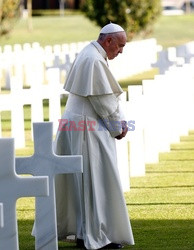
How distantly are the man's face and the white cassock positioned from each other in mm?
86

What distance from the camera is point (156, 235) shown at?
32.7 feet

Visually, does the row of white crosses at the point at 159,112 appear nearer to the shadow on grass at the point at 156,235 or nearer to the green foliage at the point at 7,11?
the shadow on grass at the point at 156,235

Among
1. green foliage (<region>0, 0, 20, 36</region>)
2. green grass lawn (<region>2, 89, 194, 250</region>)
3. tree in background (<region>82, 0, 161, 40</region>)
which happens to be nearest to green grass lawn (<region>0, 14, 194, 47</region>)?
tree in background (<region>82, 0, 161, 40</region>)

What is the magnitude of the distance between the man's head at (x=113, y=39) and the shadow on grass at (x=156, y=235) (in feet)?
5.02

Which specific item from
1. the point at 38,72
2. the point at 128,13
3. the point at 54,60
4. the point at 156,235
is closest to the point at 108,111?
the point at 156,235

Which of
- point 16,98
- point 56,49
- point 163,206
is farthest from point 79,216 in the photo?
point 56,49

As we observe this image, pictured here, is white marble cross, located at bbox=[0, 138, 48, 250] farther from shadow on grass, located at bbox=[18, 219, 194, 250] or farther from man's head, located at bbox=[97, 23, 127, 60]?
man's head, located at bbox=[97, 23, 127, 60]

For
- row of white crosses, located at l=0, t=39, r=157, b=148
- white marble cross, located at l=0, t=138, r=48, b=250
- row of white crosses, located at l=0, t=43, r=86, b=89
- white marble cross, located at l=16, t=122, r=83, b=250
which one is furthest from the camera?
row of white crosses, located at l=0, t=43, r=86, b=89

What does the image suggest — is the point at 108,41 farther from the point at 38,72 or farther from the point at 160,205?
the point at 38,72

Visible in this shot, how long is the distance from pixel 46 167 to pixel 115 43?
120 centimetres

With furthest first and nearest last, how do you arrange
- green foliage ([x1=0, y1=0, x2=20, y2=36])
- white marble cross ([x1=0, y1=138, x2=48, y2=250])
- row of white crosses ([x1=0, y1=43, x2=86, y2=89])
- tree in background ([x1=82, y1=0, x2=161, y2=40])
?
tree in background ([x1=82, y1=0, x2=161, y2=40]), green foliage ([x1=0, y1=0, x2=20, y2=36]), row of white crosses ([x1=0, y1=43, x2=86, y2=89]), white marble cross ([x1=0, y1=138, x2=48, y2=250])

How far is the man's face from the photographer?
30.0ft

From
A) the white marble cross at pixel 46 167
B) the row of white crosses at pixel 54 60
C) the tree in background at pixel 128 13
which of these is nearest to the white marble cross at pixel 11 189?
the white marble cross at pixel 46 167

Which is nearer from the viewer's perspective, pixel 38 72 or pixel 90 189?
pixel 90 189
